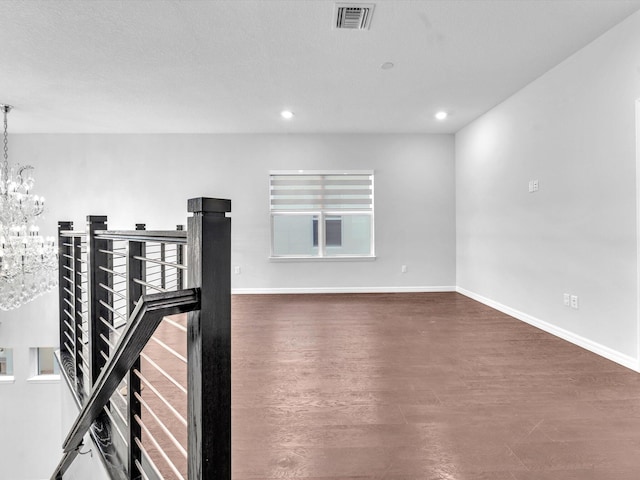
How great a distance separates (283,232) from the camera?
5.79 meters

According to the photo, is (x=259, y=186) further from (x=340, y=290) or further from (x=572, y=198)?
(x=572, y=198)

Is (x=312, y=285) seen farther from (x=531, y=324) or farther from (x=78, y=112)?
(x=78, y=112)

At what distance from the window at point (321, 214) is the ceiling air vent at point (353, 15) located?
3036 millimetres

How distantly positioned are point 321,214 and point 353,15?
3428 mm

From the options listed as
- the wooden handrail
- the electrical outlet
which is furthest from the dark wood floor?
the wooden handrail

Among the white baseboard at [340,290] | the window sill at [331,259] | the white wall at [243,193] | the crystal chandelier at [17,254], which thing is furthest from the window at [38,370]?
the window sill at [331,259]

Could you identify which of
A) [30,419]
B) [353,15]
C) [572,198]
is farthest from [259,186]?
[30,419]

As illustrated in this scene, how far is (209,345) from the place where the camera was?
75 centimetres

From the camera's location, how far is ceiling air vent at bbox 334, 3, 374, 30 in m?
2.47

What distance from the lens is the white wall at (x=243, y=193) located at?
5.65m

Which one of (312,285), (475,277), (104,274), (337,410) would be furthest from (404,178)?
(104,274)

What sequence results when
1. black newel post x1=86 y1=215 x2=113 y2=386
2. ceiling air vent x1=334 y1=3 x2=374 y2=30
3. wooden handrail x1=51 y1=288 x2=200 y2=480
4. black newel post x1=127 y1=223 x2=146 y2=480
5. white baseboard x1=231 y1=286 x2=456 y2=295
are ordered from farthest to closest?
white baseboard x1=231 y1=286 x2=456 y2=295 → ceiling air vent x1=334 y1=3 x2=374 y2=30 → black newel post x1=86 y1=215 x2=113 y2=386 → black newel post x1=127 y1=223 x2=146 y2=480 → wooden handrail x1=51 y1=288 x2=200 y2=480

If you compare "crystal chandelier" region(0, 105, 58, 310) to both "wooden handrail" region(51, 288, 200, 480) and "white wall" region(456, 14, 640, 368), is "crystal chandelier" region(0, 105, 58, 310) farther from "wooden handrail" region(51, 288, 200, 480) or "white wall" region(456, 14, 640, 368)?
"white wall" region(456, 14, 640, 368)

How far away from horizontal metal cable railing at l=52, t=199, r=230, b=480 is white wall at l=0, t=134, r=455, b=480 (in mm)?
3186
